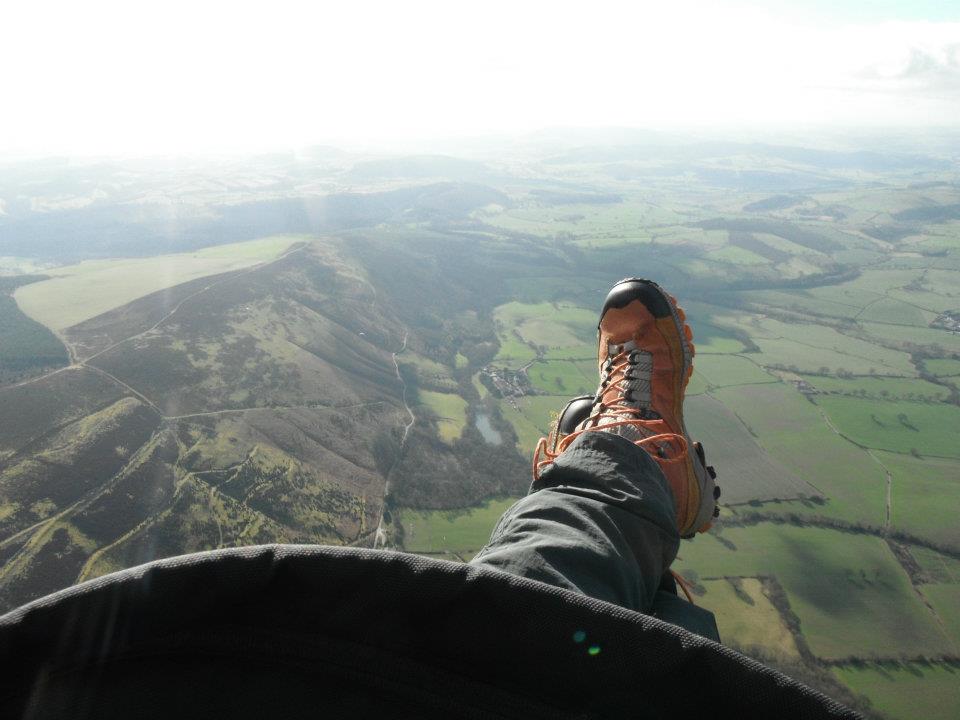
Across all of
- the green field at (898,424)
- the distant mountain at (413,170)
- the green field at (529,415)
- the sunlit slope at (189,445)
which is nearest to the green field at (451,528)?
the sunlit slope at (189,445)

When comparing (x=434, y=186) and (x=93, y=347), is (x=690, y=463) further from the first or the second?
(x=434, y=186)

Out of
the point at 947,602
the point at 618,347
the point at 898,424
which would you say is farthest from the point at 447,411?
the point at 618,347

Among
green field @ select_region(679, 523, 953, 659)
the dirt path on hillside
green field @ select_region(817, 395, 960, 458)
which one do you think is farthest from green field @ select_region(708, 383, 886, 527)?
the dirt path on hillside

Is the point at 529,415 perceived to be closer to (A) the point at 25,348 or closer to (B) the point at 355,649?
(A) the point at 25,348

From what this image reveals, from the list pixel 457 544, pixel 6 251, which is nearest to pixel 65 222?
pixel 6 251

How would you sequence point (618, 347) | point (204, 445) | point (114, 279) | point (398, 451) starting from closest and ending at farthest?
1. point (618, 347)
2. point (204, 445)
3. point (398, 451)
4. point (114, 279)

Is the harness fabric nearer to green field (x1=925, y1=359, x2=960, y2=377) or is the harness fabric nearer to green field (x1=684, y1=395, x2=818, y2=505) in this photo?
green field (x1=684, y1=395, x2=818, y2=505)
